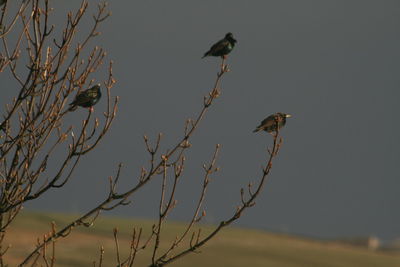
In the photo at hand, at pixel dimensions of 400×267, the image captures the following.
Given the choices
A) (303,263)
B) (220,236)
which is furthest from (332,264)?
(220,236)

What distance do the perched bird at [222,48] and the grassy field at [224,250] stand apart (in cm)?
2463

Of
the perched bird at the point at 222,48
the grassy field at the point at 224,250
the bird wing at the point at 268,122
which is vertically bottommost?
the bird wing at the point at 268,122

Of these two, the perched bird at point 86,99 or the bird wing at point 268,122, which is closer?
the perched bird at point 86,99

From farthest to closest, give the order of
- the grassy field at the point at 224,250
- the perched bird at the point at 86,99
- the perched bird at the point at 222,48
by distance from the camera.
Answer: the grassy field at the point at 224,250
the perched bird at the point at 222,48
the perched bird at the point at 86,99

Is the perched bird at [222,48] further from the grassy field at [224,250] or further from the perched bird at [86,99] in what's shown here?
the grassy field at [224,250]

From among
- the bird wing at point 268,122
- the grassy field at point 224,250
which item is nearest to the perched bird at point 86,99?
the bird wing at point 268,122

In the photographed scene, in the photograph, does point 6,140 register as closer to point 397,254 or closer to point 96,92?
point 96,92

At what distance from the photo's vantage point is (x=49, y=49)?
328 inches

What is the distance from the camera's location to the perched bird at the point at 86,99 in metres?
8.34

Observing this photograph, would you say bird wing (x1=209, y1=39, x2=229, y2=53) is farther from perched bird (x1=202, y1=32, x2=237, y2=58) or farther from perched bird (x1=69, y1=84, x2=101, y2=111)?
perched bird (x1=69, y1=84, x2=101, y2=111)

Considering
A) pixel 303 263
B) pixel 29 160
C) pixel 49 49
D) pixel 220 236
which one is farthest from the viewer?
pixel 220 236

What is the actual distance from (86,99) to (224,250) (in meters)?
34.9

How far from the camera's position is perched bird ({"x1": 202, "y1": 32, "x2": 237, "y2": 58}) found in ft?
34.4

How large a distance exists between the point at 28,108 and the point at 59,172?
0.73m
